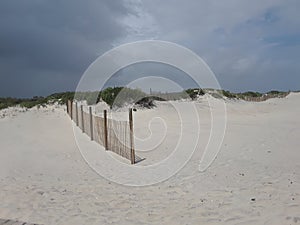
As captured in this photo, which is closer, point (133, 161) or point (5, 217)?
point (5, 217)

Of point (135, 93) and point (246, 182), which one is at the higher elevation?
point (135, 93)

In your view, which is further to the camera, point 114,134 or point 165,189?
point 114,134

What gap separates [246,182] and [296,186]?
0.99m

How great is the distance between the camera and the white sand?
5.27 metres

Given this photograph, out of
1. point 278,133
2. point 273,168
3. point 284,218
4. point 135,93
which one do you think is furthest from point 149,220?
point 135,93

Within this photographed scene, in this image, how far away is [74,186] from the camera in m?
7.57

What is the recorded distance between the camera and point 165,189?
7.03 metres

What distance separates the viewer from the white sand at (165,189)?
5266 millimetres

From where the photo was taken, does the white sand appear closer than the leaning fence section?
Yes

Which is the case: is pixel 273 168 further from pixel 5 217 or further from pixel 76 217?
pixel 5 217

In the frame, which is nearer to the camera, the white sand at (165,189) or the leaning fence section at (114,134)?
the white sand at (165,189)

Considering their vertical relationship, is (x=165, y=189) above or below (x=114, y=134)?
below

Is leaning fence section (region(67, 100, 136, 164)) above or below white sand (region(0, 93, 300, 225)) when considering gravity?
above

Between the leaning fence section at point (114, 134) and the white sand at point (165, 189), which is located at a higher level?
the leaning fence section at point (114, 134)
